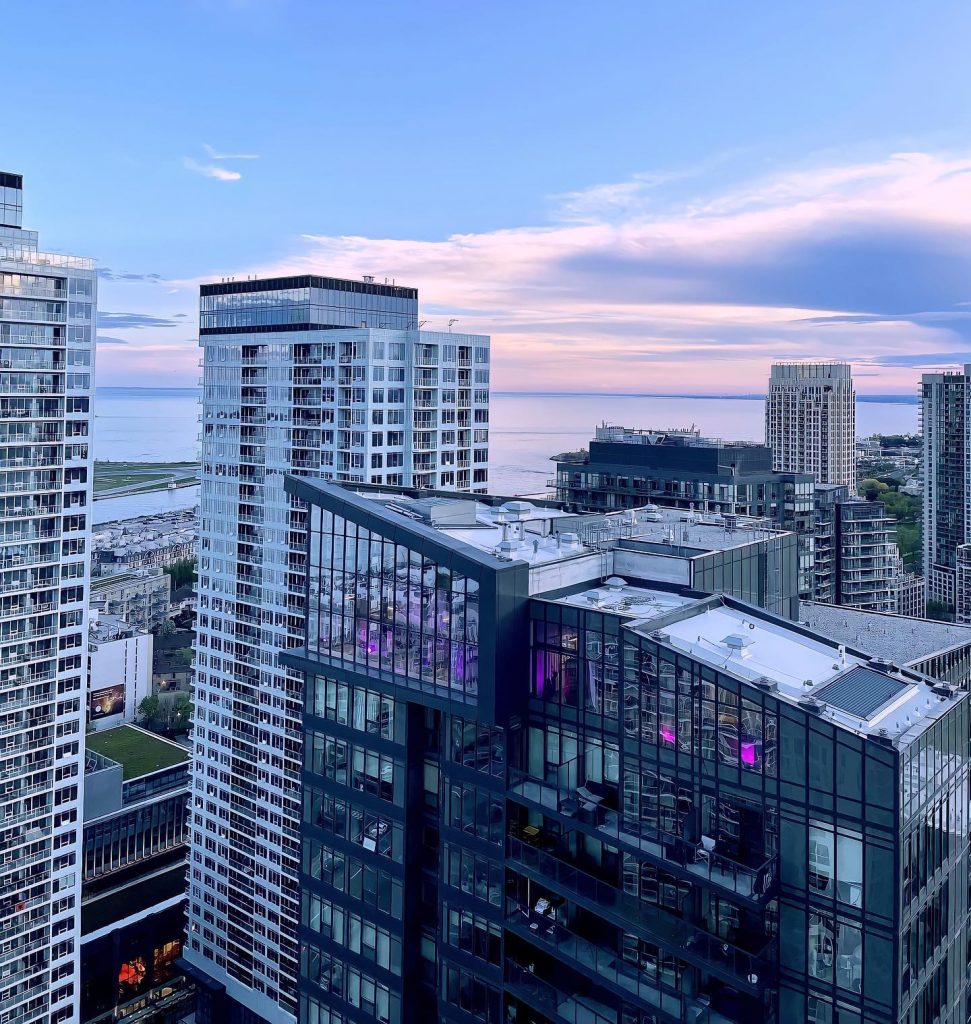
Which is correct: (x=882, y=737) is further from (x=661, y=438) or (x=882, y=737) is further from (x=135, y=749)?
(x=135, y=749)

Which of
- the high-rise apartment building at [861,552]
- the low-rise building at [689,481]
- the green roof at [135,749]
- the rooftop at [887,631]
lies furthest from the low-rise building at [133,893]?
the high-rise apartment building at [861,552]

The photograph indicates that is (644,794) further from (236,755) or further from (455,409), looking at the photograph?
(236,755)

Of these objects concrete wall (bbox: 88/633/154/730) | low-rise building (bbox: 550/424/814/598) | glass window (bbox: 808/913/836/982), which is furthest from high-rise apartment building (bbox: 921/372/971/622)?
glass window (bbox: 808/913/836/982)

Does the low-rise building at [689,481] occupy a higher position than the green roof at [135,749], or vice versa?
the low-rise building at [689,481]

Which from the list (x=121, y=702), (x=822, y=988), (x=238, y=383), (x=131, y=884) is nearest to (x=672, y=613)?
(x=822, y=988)

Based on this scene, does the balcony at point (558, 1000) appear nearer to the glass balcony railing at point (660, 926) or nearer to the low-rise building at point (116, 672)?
the glass balcony railing at point (660, 926)

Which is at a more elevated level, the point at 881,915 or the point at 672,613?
the point at 672,613
